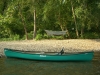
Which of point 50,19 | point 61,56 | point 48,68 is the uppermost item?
point 50,19

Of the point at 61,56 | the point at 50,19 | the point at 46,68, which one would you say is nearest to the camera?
the point at 46,68

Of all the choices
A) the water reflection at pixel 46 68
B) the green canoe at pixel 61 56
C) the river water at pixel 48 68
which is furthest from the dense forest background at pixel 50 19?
the water reflection at pixel 46 68

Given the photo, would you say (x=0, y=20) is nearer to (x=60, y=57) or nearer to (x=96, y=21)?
(x=96, y=21)

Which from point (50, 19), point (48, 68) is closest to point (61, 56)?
point (48, 68)

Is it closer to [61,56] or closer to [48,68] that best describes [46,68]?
[48,68]

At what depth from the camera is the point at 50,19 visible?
34.9 meters

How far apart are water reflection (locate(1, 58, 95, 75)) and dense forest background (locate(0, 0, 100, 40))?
12046 millimetres

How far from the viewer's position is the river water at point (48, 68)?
15440 mm

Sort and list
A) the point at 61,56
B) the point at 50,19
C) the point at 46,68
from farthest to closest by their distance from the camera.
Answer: the point at 50,19, the point at 61,56, the point at 46,68

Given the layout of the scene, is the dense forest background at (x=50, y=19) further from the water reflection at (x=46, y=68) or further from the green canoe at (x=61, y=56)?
the water reflection at (x=46, y=68)

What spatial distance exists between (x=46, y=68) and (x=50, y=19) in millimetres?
18620

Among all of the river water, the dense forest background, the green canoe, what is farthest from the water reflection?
Answer: the dense forest background

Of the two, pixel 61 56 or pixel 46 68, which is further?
pixel 61 56

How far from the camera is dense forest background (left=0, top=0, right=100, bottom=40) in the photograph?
100ft
